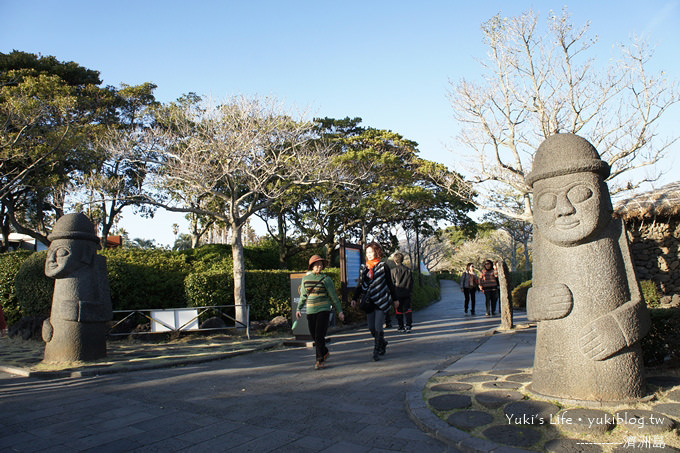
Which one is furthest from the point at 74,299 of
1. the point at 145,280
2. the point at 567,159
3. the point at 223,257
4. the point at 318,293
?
the point at 223,257

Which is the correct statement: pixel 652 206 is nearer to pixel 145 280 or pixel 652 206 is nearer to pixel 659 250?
pixel 659 250

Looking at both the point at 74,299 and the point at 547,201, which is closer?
the point at 547,201

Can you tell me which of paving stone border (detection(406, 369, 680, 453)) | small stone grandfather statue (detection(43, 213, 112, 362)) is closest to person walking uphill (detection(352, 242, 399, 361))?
paving stone border (detection(406, 369, 680, 453))

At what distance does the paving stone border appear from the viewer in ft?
10.7

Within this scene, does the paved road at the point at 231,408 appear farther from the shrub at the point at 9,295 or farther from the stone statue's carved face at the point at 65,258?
the shrub at the point at 9,295

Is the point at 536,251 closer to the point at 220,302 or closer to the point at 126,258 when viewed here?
the point at 220,302

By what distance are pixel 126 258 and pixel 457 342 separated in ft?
33.7

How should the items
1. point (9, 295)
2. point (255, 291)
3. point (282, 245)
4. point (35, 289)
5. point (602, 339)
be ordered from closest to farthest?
point (602, 339) < point (35, 289) < point (9, 295) < point (255, 291) < point (282, 245)

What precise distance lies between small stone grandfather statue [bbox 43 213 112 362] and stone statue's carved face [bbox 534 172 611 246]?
7.09 m

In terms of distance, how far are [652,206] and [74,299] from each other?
15029 mm

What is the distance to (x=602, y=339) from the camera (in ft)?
12.6

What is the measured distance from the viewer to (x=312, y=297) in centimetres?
705

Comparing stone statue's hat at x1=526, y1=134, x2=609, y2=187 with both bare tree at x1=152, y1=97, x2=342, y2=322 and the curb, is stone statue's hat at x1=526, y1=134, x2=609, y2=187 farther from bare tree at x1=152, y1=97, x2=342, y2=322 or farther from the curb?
bare tree at x1=152, y1=97, x2=342, y2=322

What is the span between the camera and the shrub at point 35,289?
11328 mm
